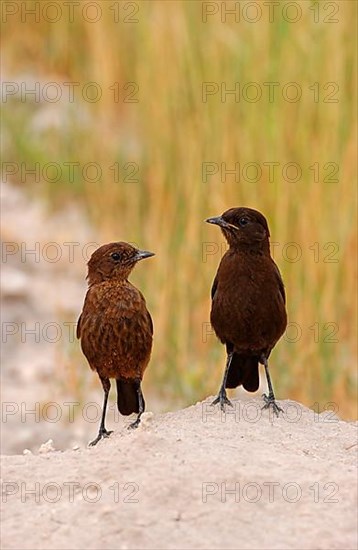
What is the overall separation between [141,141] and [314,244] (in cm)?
240

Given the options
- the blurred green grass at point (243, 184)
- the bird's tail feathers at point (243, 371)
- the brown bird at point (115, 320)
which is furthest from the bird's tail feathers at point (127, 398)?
the blurred green grass at point (243, 184)

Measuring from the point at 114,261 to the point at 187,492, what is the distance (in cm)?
127

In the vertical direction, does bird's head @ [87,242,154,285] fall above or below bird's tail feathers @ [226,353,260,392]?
above

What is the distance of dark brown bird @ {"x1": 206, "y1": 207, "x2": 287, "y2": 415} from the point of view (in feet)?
16.4

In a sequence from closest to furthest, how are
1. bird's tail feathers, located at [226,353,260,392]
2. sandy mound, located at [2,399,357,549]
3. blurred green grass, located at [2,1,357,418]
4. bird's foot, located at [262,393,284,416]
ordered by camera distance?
sandy mound, located at [2,399,357,549]
bird's foot, located at [262,393,284,416]
bird's tail feathers, located at [226,353,260,392]
blurred green grass, located at [2,1,357,418]

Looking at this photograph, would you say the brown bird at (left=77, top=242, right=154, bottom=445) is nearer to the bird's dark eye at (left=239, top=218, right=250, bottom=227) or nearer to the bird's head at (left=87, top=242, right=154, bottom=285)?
the bird's head at (left=87, top=242, right=154, bottom=285)

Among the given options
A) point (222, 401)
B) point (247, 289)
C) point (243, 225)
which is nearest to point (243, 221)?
point (243, 225)

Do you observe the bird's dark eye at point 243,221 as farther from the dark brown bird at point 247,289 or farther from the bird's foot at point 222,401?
the bird's foot at point 222,401

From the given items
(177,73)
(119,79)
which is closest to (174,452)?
(177,73)

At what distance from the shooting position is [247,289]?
500 cm

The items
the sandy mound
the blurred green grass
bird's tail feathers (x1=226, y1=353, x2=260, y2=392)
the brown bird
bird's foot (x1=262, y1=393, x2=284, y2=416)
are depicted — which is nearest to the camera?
the sandy mound

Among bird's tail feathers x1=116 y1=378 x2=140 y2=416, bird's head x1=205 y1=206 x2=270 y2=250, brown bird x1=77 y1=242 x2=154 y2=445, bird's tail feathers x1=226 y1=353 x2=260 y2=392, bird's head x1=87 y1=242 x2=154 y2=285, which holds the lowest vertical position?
bird's tail feathers x1=116 y1=378 x2=140 y2=416

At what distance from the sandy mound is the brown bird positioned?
0.36 m

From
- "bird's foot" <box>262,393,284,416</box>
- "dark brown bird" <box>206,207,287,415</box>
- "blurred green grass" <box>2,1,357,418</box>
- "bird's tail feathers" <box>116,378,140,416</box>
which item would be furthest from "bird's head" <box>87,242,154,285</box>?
"blurred green grass" <box>2,1,357,418</box>
